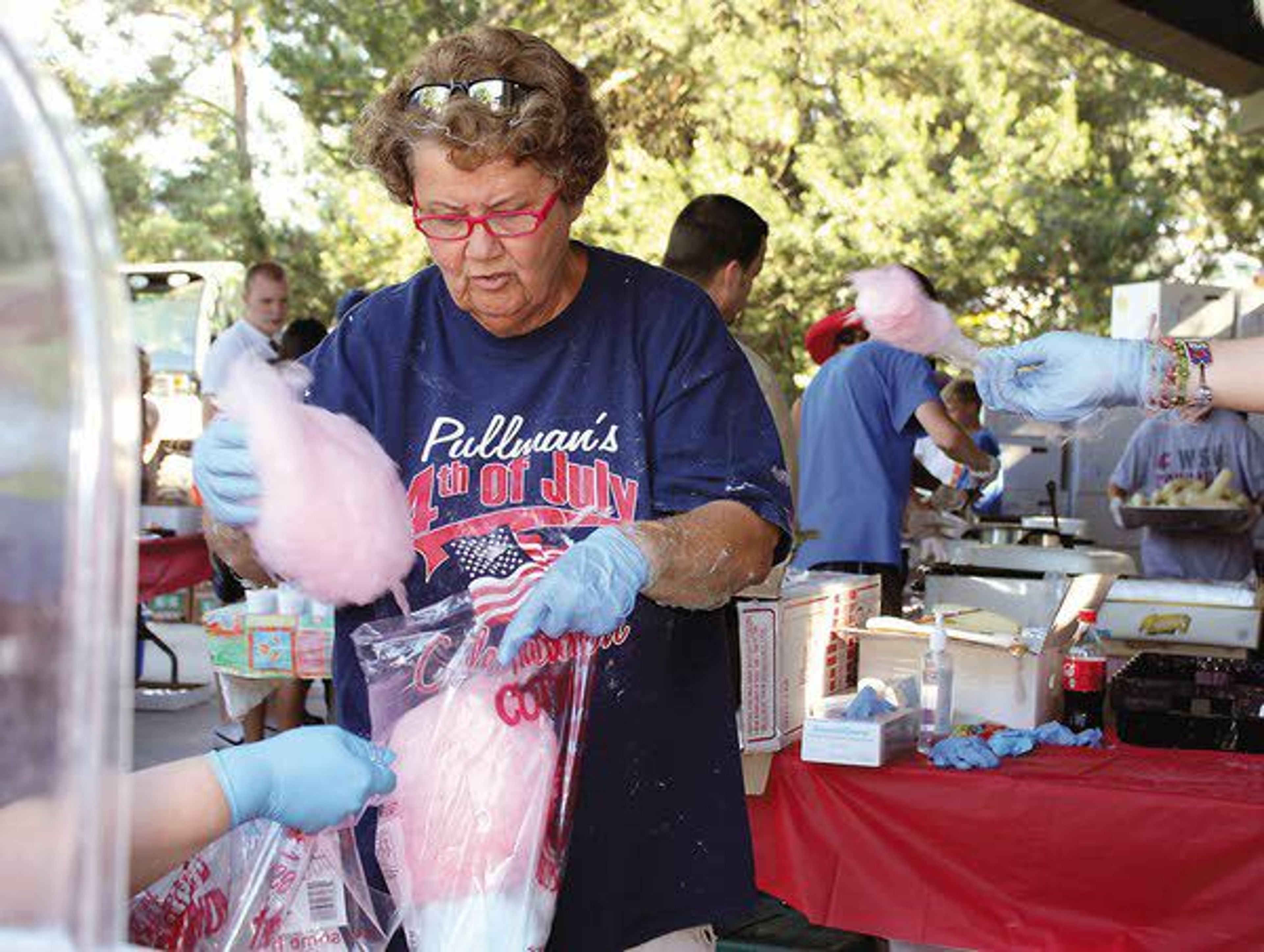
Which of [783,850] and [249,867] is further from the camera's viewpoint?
[783,850]

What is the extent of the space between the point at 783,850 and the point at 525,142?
1.61m

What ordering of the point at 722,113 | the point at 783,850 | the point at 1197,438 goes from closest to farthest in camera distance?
the point at 783,850 → the point at 1197,438 → the point at 722,113

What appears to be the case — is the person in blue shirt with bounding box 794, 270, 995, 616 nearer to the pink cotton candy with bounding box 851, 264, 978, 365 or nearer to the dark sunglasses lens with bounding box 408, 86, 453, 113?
the pink cotton candy with bounding box 851, 264, 978, 365

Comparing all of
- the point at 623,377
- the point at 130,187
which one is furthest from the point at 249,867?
the point at 130,187

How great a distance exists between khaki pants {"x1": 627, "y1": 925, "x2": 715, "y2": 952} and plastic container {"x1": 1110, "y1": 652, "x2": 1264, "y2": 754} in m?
1.37

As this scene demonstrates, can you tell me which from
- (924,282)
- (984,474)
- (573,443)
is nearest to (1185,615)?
(984,474)

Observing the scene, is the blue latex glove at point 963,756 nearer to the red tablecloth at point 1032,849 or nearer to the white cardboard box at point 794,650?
the red tablecloth at point 1032,849

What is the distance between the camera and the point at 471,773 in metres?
1.54

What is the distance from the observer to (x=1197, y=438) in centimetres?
636

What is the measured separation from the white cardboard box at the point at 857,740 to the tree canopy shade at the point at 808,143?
36.2 feet

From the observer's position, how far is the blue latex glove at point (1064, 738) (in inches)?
114

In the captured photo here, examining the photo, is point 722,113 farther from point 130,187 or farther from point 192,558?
point 192,558

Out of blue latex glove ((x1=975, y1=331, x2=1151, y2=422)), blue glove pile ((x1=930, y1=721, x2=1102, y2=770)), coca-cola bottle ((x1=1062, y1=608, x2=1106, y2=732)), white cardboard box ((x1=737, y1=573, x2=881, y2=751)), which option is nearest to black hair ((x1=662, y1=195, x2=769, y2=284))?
white cardboard box ((x1=737, y1=573, x2=881, y2=751))

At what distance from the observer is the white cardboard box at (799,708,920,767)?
2.69 metres
